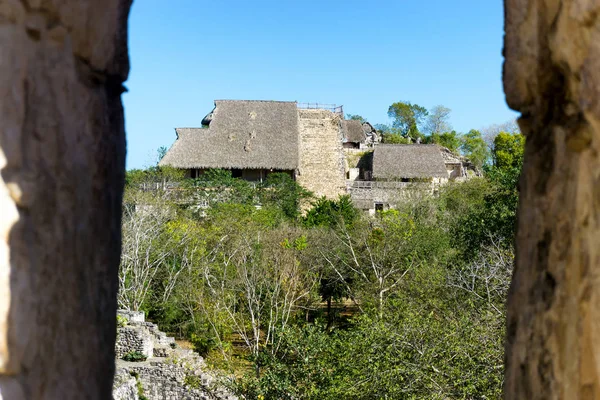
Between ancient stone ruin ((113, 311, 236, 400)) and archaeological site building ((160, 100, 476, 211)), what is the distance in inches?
653

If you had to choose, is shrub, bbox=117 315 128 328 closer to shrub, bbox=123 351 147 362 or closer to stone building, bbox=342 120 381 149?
shrub, bbox=123 351 147 362

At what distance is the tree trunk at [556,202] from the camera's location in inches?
68.5

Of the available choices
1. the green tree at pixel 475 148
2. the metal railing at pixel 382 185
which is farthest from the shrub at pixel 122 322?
the green tree at pixel 475 148

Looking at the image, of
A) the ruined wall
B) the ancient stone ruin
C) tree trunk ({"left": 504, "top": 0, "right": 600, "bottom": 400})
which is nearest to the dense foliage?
the ancient stone ruin

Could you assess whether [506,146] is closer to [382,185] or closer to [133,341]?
[382,185]

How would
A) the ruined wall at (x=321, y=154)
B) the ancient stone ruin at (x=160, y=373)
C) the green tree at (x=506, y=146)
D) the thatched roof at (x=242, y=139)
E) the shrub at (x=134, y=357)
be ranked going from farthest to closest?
the green tree at (x=506, y=146)
the ruined wall at (x=321, y=154)
the thatched roof at (x=242, y=139)
the shrub at (x=134, y=357)
the ancient stone ruin at (x=160, y=373)

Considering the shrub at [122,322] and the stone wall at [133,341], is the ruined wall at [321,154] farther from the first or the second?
the stone wall at [133,341]

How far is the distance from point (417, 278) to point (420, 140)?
125 ft

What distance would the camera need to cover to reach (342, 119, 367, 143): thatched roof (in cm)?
4528

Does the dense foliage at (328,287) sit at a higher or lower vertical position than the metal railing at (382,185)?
lower

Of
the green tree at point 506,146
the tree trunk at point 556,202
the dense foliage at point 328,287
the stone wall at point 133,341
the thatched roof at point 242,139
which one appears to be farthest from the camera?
the green tree at point 506,146

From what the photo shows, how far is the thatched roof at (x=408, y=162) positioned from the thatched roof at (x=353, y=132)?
7297 mm

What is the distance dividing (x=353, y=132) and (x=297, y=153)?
15445 mm

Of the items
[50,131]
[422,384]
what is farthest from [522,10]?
→ [422,384]
